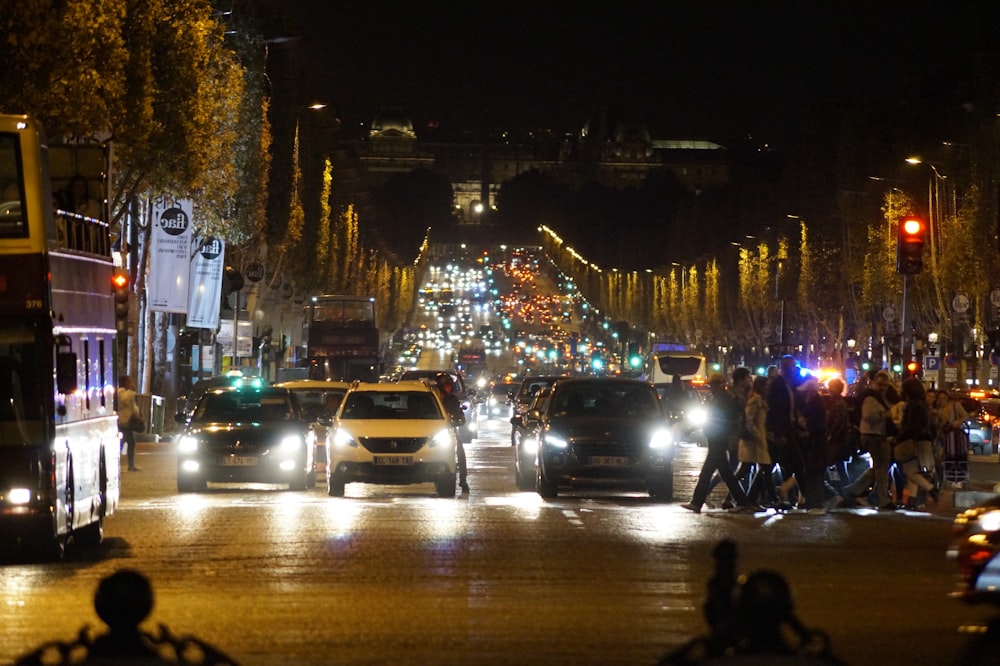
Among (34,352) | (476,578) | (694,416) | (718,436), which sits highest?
(34,352)

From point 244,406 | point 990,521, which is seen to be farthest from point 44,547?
point 244,406

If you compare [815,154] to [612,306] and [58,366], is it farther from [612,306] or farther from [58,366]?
[612,306]

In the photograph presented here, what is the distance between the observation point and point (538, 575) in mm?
16047

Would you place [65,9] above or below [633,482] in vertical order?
above

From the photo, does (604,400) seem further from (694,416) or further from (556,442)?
(694,416)

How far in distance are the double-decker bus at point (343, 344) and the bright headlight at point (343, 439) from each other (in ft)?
142

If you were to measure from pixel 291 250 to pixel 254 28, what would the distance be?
19.2 meters

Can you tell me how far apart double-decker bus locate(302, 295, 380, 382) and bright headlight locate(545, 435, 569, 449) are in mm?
43854

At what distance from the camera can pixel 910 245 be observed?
31625 mm

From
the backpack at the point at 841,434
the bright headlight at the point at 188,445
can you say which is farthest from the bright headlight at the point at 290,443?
the backpack at the point at 841,434

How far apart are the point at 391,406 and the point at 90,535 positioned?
9.61 meters

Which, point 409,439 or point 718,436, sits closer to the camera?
point 718,436

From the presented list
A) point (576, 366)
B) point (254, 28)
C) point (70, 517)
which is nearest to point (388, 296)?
point (576, 366)

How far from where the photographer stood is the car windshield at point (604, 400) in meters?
27.6
